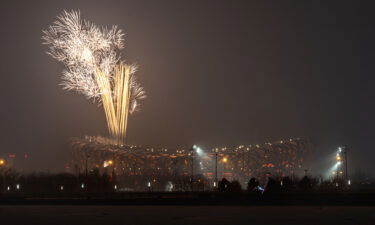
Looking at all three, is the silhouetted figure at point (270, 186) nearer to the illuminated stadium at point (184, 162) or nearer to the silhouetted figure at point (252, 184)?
the silhouetted figure at point (252, 184)

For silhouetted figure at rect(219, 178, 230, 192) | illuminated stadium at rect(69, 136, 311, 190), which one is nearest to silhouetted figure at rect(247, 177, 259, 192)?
silhouetted figure at rect(219, 178, 230, 192)

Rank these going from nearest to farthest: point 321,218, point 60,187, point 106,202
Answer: point 321,218 → point 106,202 → point 60,187

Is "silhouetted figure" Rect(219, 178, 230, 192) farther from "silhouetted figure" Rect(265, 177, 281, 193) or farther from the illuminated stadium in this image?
the illuminated stadium

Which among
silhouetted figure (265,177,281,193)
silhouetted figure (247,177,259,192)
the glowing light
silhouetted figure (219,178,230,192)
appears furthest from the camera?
the glowing light

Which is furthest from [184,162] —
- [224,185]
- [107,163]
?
[224,185]

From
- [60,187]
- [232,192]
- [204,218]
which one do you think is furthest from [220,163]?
[204,218]

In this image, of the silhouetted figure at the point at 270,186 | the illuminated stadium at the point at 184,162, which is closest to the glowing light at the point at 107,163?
the illuminated stadium at the point at 184,162

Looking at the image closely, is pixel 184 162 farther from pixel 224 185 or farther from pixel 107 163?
pixel 224 185

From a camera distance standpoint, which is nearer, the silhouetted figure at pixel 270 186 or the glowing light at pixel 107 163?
the silhouetted figure at pixel 270 186

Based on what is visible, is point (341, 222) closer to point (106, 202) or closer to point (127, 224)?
point (127, 224)

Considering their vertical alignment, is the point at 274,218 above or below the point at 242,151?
below

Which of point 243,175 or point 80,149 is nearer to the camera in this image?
point 80,149
